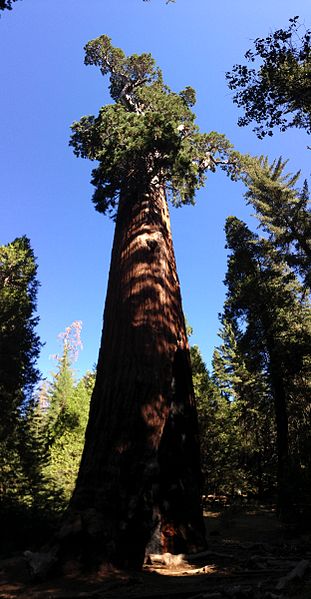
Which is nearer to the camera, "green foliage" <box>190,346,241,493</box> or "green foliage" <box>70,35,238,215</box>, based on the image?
"green foliage" <box>70,35,238,215</box>

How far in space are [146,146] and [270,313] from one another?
31.8 ft

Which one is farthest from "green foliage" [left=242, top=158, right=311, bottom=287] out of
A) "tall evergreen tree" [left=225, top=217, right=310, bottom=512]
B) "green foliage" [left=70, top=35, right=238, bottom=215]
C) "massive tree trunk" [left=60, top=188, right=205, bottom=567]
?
"massive tree trunk" [left=60, top=188, right=205, bottom=567]

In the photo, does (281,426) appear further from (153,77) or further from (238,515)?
(153,77)

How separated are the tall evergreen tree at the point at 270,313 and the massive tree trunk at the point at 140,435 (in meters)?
9.51

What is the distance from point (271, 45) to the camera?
7.38m

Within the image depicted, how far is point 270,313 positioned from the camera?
15859 mm

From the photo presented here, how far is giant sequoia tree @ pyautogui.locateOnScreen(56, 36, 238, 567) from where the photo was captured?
4.25 m

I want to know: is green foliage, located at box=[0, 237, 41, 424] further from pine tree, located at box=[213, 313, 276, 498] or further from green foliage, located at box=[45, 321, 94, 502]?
pine tree, located at box=[213, 313, 276, 498]

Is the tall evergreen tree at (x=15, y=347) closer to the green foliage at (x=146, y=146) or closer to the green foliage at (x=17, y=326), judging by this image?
the green foliage at (x=17, y=326)

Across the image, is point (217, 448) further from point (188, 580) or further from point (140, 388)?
point (188, 580)

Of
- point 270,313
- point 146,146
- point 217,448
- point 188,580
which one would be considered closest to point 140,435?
point 188,580

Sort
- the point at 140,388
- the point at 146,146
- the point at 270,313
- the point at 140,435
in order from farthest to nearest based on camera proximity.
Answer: the point at 270,313, the point at 146,146, the point at 140,388, the point at 140,435

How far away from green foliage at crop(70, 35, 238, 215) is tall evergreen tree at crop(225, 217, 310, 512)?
6017mm

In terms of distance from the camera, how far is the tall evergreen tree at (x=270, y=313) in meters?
14.6
